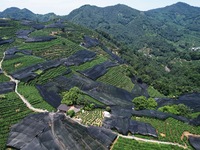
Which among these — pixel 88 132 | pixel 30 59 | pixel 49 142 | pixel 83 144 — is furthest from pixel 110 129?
pixel 30 59

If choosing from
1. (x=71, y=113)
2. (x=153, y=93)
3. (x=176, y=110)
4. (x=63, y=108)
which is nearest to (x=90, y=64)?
(x=153, y=93)

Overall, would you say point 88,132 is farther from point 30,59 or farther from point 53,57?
point 53,57

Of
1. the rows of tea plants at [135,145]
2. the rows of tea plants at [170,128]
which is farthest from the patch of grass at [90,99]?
the rows of tea plants at [135,145]

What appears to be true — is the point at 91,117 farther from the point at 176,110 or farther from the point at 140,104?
the point at 176,110

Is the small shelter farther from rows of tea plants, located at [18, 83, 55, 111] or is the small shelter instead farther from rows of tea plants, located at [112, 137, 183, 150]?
rows of tea plants, located at [112, 137, 183, 150]

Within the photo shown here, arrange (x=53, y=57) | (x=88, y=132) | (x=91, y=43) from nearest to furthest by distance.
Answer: (x=88, y=132), (x=53, y=57), (x=91, y=43)

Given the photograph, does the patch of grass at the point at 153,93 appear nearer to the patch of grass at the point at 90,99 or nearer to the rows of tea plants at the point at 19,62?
the patch of grass at the point at 90,99
